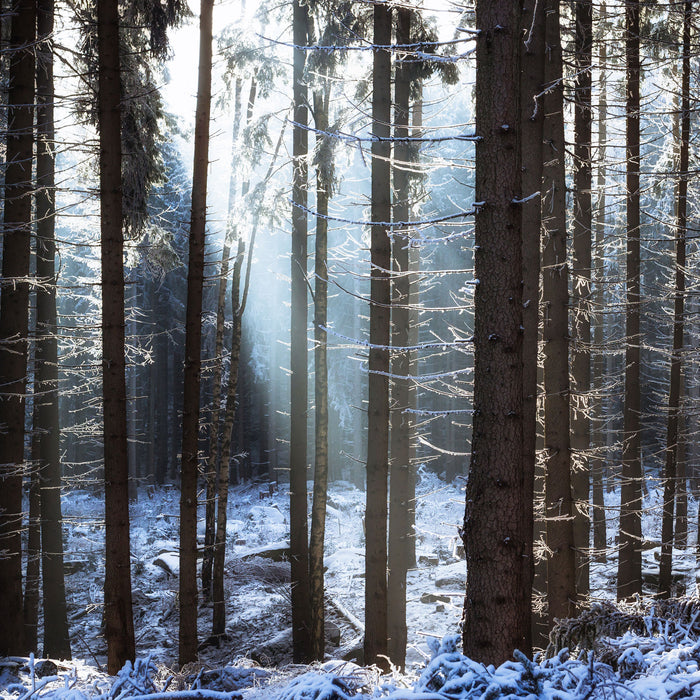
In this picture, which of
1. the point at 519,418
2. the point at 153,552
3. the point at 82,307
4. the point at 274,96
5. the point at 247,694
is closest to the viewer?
the point at 247,694

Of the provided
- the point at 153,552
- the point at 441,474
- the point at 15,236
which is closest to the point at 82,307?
the point at 153,552

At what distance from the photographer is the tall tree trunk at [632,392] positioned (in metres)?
10.6

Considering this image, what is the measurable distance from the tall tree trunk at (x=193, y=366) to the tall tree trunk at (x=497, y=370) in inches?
169

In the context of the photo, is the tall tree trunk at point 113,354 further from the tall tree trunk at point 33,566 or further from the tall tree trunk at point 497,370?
the tall tree trunk at point 497,370


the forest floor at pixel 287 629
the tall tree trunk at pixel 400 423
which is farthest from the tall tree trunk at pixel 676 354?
the tall tree trunk at pixel 400 423

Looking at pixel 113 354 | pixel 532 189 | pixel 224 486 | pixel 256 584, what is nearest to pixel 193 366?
pixel 113 354

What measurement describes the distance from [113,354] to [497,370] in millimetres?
4591

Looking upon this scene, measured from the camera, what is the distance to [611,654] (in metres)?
3.47

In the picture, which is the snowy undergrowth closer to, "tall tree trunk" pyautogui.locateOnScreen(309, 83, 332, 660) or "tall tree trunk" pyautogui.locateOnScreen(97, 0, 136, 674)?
"tall tree trunk" pyautogui.locateOnScreen(97, 0, 136, 674)

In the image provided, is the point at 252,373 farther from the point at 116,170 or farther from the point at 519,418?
the point at 519,418

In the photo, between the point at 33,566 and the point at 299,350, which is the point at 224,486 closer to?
the point at 33,566

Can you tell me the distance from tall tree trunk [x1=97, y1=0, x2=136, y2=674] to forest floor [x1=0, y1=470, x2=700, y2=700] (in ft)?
2.37

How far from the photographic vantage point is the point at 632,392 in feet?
37.1

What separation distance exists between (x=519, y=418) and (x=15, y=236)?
6.84m
